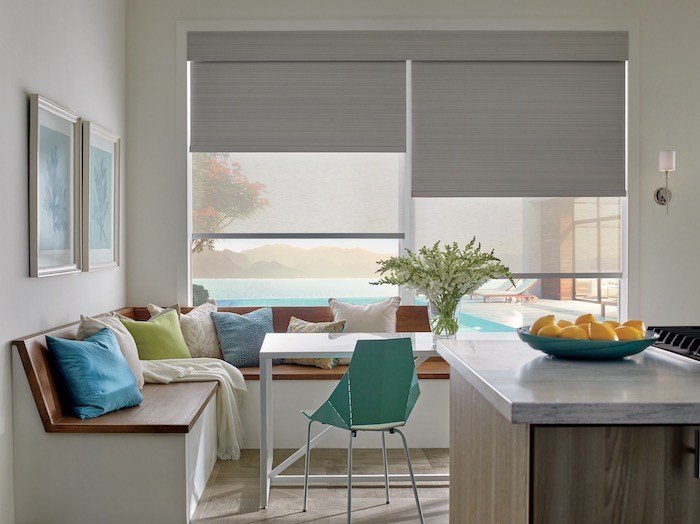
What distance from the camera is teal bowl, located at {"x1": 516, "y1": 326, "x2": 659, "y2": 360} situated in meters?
1.82

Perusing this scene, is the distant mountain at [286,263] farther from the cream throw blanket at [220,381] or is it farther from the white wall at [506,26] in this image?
the cream throw blanket at [220,381]

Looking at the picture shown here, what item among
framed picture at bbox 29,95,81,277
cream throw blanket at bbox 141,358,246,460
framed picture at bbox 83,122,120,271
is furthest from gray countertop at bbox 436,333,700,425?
framed picture at bbox 83,122,120,271

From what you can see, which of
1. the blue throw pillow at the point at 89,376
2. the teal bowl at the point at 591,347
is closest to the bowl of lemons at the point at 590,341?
the teal bowl at the point at 591,347

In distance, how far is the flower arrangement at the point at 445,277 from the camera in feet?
12.2

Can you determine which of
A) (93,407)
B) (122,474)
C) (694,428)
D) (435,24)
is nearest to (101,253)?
(93,407)

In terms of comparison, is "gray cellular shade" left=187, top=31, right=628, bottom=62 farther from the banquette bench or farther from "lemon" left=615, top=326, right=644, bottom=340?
"lemon" left=615, top=326, right=644, bottom=340

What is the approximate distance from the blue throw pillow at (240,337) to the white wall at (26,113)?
74cm

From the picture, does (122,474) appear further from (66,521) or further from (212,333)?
(212,333)

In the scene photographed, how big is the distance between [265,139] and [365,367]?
249 centimetres

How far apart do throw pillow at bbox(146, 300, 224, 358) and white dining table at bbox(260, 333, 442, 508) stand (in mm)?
971

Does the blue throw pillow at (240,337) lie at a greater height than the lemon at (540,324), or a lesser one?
lesser

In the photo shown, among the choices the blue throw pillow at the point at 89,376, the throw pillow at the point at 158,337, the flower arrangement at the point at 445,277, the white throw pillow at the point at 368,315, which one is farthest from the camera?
the white throw pillow at the point at 368,315

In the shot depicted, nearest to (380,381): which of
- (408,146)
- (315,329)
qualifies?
(315,329)

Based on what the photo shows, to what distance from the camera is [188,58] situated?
16.9 feet
